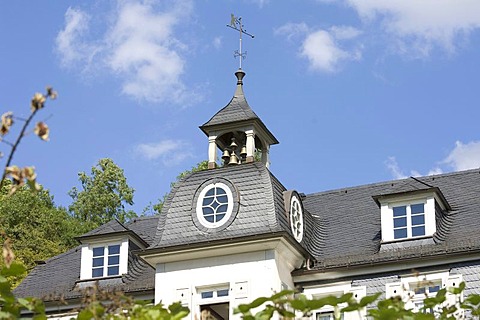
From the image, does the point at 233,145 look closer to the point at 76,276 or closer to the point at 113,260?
the point at 113,260

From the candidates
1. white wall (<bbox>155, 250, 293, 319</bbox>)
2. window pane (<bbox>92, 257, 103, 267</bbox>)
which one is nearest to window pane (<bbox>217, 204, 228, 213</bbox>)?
white wall (<bbox>155, 250, 293, 319</bbox>)

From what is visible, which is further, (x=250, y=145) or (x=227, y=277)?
(x=250, y=145)

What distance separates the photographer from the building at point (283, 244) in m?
20.2

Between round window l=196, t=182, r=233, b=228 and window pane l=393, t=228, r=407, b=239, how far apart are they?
3.47m

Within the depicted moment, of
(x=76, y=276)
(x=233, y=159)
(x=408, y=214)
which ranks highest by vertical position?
(x=233, y=159)

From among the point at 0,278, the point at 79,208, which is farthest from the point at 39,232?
the point at 0,278

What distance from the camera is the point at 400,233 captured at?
20984 mm

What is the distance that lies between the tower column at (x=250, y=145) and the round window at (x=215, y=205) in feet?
4.57

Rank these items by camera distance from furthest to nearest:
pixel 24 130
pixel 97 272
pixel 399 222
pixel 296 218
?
pixel 97 272 < pixel 296 218 < pixel 399 222 < pixel 24 130

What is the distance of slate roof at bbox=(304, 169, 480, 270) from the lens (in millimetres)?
20406

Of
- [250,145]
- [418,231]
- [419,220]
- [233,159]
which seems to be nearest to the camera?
[418,231]

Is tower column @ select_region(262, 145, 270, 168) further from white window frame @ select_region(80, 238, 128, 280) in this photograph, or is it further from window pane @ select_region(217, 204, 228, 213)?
white window frame @ select_region(80, 238, 128, 280)

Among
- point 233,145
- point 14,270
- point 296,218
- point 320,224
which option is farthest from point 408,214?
point 14,270

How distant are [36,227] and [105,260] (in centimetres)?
2208
